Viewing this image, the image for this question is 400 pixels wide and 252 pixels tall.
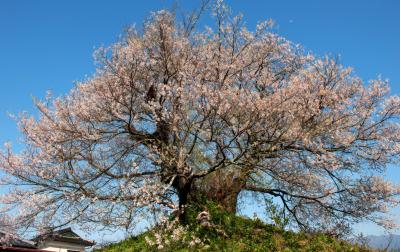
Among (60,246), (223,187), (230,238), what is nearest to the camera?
(230,238)

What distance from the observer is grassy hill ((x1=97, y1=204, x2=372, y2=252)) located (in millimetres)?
15039

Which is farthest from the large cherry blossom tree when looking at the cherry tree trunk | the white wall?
the white wall

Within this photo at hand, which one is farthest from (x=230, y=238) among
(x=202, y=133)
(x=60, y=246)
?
(x=60, y=246)

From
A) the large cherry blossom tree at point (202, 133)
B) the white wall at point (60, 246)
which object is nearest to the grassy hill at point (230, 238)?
the large cherry blossom tree at point (202, 133)

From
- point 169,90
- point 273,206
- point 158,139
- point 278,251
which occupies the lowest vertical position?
point 278,251

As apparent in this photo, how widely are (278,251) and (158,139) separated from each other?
21.7 ft

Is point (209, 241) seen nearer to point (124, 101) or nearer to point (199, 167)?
point (199, 167)

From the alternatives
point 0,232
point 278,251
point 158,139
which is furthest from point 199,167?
point 0,232

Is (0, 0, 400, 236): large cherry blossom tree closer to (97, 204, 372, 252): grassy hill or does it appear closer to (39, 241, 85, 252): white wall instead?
(97, 204, 372, 252): grassy hill

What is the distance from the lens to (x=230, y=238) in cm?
1584

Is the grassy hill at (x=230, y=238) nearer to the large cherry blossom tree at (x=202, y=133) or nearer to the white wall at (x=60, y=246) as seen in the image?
the large cherry blossom tree at (x=202, y=133)

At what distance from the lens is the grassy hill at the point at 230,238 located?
49.3 feet

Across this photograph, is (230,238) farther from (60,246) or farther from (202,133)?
(60,246)

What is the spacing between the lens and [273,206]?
1744cm
